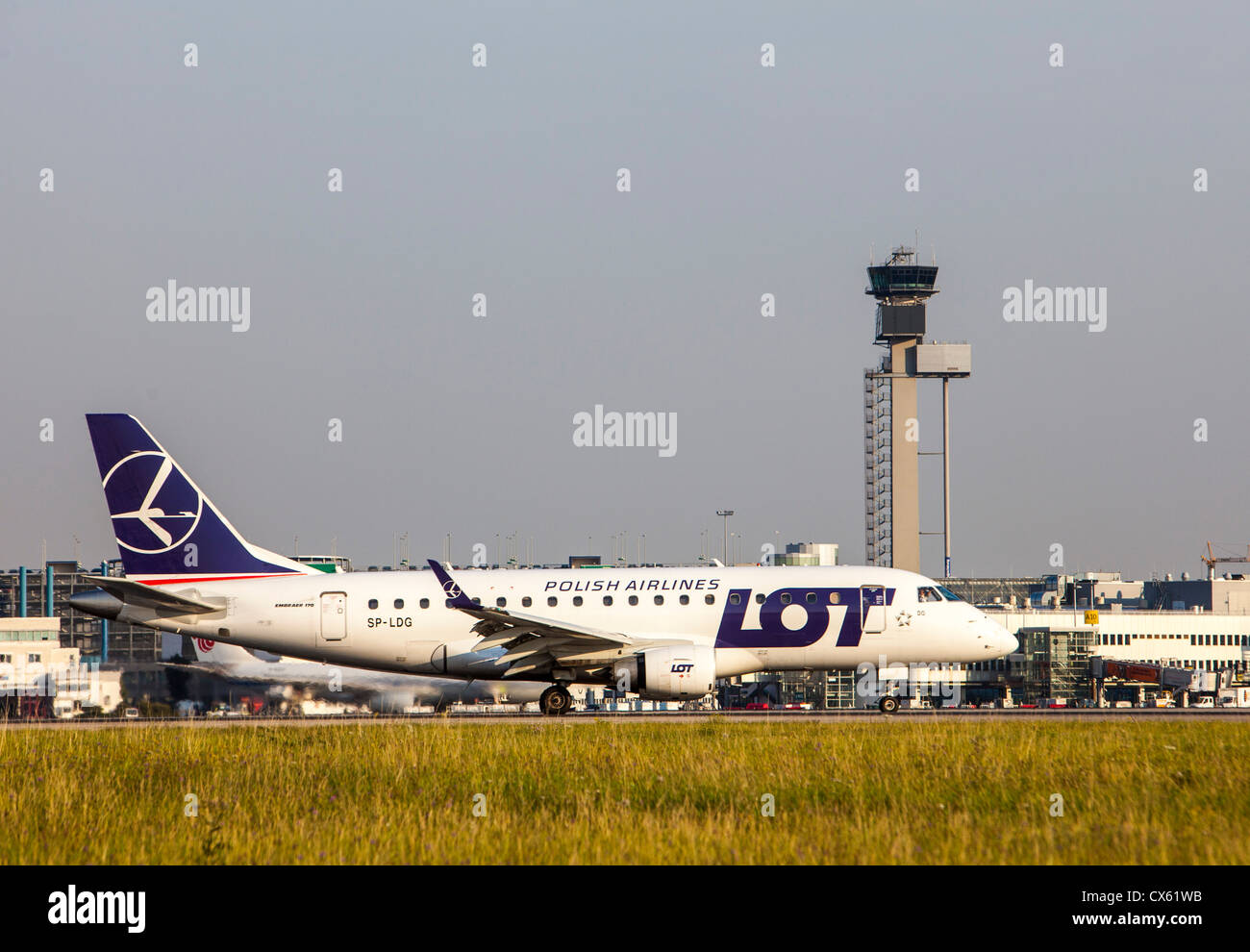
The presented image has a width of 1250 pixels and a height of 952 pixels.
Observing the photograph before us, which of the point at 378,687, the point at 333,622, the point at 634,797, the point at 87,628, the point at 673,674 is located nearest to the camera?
the point at 634,797

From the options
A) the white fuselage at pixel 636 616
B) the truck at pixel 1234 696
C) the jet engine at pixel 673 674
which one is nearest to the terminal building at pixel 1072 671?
the truck at pixel 1234 696

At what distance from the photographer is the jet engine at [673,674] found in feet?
102

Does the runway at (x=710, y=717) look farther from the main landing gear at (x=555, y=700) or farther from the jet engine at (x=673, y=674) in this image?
the jet engine at (x=673, y=674)

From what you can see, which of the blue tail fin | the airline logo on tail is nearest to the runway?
the blue tail fin

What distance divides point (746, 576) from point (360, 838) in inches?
842

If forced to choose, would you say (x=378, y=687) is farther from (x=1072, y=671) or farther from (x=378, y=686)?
(x=1072, y=671)

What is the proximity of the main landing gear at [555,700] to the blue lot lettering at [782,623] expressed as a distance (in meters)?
4.32

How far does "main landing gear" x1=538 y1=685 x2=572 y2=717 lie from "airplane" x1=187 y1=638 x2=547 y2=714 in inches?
124

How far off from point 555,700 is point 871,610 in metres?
8.46

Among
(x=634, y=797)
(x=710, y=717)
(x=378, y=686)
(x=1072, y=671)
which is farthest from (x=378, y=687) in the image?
(x=1072, y=671)

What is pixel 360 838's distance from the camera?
12.6 meters

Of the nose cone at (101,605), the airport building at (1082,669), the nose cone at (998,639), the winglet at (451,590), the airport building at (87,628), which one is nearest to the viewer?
the winglet at (451,590)

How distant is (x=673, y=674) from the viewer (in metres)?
31.1
